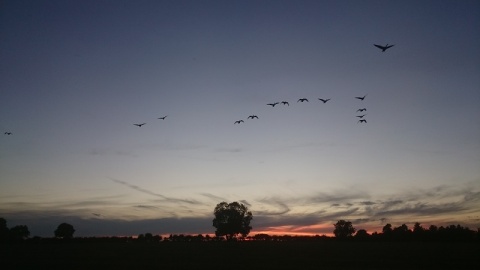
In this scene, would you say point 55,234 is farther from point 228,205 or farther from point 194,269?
point 194,269

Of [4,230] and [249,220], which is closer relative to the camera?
[249,220]

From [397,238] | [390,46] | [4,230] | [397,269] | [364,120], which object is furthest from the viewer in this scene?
[4,230]

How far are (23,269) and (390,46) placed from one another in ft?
120

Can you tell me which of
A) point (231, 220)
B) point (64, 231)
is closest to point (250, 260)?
point (231, 220)

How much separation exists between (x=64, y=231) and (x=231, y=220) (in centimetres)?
10989

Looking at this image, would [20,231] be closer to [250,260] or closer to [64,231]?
[64,231]

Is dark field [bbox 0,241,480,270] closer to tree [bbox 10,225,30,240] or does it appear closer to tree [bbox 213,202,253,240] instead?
tree [bbox 213,202,253,240]

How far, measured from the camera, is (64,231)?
17962 cm

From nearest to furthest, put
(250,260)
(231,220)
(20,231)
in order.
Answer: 1. (250,260)
2. (231,220)
3. (20,231)

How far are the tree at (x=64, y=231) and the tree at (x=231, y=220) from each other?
103 metres

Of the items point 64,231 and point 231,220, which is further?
point 64,231

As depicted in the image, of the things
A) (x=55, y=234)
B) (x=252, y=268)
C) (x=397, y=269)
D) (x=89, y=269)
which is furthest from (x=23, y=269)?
(x=55, y=234)

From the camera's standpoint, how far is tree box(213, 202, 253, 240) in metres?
116

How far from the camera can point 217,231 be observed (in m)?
117
